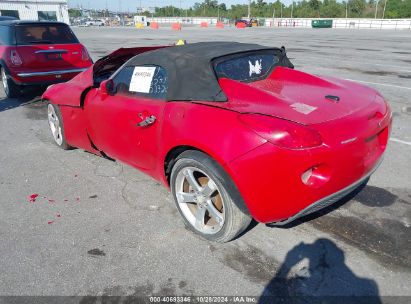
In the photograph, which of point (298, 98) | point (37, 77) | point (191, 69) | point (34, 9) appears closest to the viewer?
point (298, 98)

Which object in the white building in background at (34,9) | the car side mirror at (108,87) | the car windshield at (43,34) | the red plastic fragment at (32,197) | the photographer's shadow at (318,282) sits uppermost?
the white building in background at (34,9)

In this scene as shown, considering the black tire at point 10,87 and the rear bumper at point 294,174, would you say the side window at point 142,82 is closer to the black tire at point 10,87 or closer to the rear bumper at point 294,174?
the rear bumper at point 294,174

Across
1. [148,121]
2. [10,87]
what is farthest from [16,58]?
[148,121]

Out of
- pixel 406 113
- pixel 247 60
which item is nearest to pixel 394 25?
pixel 406 113

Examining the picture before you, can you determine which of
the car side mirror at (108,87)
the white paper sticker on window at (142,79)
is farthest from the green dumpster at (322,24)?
the white paper sticker on window at (142,79)

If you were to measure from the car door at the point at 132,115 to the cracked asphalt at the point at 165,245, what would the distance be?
0.52 meters

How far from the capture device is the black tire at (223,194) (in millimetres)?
2510

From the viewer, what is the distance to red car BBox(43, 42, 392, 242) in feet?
7.65

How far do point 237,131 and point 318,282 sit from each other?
46.8 inches

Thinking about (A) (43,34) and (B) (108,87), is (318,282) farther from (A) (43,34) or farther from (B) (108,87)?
(A) (43,34)

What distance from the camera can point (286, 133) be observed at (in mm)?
2291

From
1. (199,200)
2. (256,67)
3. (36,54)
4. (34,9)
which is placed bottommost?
(199,200)

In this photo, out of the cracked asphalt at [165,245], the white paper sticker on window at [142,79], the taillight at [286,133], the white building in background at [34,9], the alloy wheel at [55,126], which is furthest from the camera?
the white building in background at [34,9]

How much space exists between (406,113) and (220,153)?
16.9 feet
